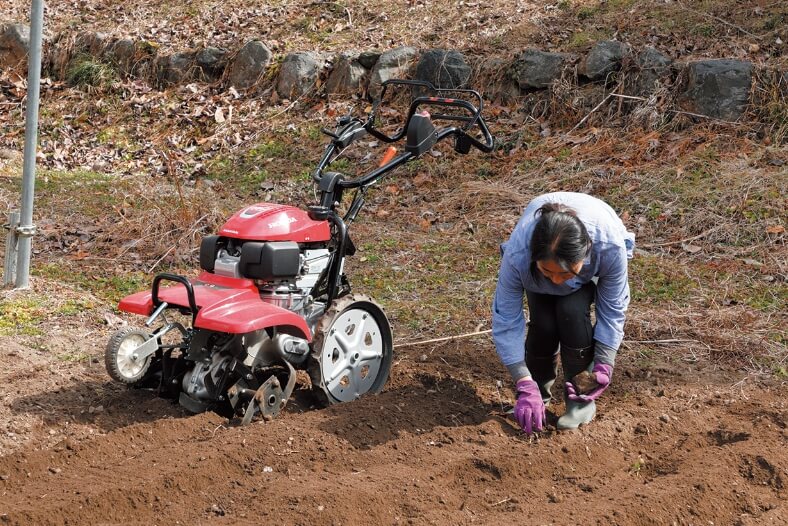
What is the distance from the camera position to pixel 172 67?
11742 mm

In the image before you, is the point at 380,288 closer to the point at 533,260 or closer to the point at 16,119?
the point at 533,260

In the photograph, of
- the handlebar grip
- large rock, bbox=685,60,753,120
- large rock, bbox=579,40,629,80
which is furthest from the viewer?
large rock, bbox=579,40,629,80

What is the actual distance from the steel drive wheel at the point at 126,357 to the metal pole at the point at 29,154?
2.47 metres

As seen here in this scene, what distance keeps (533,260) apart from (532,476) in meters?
0.92

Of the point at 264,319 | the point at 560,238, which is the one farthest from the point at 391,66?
the point at 560,238

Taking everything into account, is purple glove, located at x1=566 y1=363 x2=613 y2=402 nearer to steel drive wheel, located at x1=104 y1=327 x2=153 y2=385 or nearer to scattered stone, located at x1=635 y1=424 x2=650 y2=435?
scattered stone, located at x1=635 y1=424 x2=650 y2=435

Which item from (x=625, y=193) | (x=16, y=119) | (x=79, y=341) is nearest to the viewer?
(x=79, y=341)

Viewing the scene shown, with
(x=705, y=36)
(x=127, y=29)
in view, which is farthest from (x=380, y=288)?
(x=127, y=29)

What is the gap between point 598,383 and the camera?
14.3 ft

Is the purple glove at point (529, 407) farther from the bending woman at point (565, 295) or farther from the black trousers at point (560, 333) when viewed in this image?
the black trousers at point (560, 333)

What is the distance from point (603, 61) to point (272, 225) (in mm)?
6104

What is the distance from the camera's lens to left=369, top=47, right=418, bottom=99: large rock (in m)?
10.6

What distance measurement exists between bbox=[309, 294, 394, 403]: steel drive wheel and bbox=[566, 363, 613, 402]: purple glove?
1.02 m

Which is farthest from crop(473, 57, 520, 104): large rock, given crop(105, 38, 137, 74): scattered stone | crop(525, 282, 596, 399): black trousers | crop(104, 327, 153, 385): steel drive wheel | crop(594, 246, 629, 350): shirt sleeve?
crop(104, 327, 153, 385): steel drive wheel
